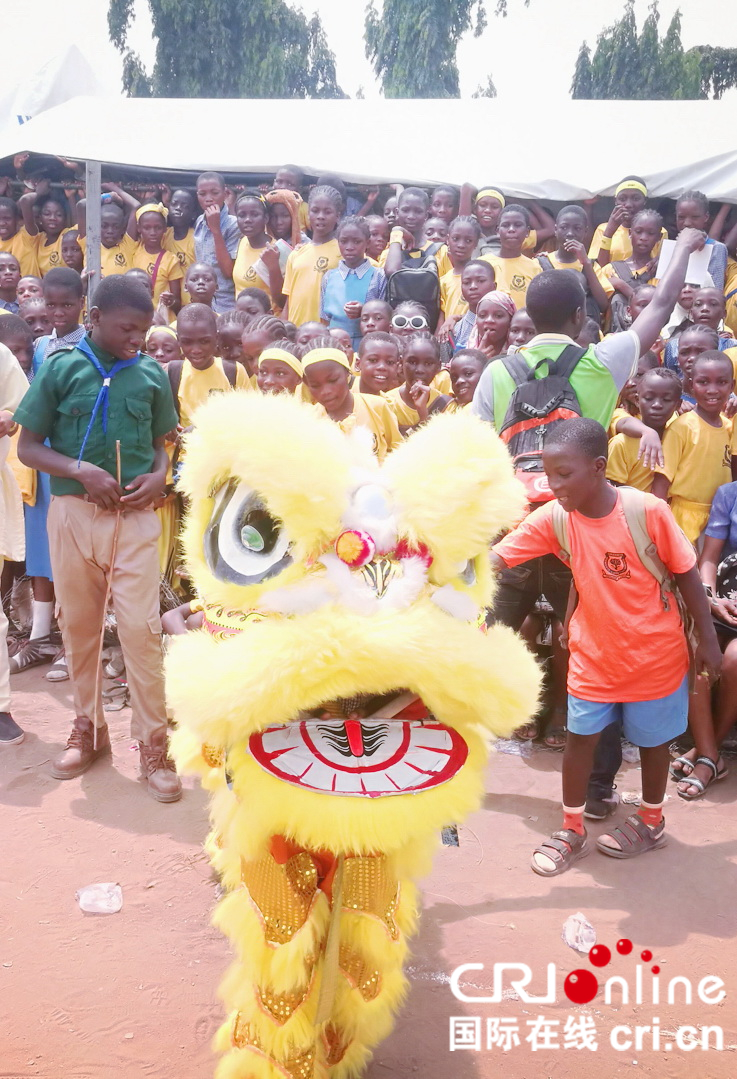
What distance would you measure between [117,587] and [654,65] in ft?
70.7

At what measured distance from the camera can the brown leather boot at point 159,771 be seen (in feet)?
12.2

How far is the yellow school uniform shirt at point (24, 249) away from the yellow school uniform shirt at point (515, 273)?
4928mm

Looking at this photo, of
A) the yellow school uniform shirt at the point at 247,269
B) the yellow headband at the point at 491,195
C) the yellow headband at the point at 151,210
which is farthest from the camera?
the yellow headband at the point at 151,210

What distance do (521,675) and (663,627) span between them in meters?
1.55

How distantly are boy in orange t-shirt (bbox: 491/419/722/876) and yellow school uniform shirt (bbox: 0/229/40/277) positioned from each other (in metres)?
7.49

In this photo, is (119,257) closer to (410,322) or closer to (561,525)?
(410,322)

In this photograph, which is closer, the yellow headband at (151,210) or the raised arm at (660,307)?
the raised arm at (660,307)

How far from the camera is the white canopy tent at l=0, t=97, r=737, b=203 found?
7.42m

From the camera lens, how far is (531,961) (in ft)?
8.94

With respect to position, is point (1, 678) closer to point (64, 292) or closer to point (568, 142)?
point (64, 292)

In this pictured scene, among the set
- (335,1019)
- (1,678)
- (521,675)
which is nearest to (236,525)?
(521,675)

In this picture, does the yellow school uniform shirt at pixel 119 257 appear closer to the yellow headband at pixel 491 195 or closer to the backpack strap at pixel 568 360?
the yellow headband at pixel 491 195

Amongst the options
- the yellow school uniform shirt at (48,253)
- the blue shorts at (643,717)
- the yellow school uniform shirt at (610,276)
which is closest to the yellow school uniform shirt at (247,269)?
the yellow school uniform shirt at (48,253)

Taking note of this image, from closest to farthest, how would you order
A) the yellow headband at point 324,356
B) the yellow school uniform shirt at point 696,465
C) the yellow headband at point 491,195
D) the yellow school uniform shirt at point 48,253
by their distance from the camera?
1. the yellow headband at point 324,356
2. the yellow school uniform shirt at point 696,465
3. the yellow headband at point 491,195
4. the yellow school uniform shirt at point 48,253
